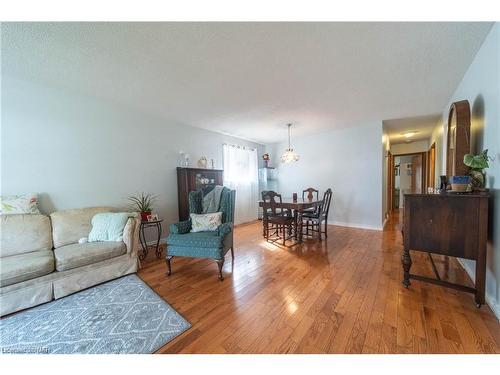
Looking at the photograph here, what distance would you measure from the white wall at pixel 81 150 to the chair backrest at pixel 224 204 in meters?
1.14

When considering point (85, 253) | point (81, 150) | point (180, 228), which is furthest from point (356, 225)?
point (81, 150)

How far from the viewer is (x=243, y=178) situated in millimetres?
5188

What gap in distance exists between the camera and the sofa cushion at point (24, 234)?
1.87 m

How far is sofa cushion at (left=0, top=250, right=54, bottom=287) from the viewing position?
61.8 inches

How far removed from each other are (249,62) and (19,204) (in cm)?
297

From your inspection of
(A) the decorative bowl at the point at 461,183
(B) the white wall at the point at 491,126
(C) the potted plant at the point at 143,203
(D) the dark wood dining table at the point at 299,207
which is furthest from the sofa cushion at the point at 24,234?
(B) the white wall at the point at 491,126

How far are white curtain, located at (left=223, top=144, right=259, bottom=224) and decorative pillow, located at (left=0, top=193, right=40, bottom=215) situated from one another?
10.4 ft

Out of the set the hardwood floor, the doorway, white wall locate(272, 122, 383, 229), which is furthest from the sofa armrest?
the doorway

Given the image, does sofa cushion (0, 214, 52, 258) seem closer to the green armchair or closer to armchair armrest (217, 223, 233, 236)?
the green armchair

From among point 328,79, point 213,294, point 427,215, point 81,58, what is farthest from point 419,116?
point 81,58

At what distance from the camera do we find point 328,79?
7.42ft

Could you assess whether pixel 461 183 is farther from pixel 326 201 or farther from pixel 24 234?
pixel 24 234

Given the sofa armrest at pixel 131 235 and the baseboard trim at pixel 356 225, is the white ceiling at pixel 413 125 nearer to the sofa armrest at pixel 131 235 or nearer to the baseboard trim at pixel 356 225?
the baseboard trim at pixel 356 225
